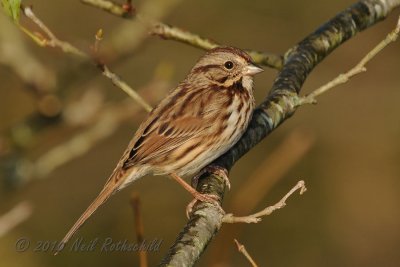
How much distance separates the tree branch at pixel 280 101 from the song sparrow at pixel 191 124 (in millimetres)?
158

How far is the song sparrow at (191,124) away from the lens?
668 cm

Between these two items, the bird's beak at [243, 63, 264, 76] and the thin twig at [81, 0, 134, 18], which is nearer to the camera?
the thin twig at [81, 0, 134, 18]

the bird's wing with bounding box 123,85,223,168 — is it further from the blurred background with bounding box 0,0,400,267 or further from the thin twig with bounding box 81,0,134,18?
the blurred background with bounding box 0,0,400,267

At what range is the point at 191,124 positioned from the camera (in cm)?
688

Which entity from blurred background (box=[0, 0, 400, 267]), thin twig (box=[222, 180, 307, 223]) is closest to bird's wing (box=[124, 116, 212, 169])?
thin twig (box=[222, 180, 307, 223])

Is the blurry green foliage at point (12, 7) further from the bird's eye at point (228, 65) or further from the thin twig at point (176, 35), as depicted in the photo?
the bird's eye at point (228, 65)

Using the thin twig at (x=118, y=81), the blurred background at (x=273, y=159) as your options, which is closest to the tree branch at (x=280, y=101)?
the thin twig at (x=118, y=81)

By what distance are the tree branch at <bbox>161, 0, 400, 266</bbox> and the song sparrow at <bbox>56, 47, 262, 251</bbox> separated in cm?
16

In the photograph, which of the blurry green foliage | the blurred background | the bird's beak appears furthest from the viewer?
the blurred background

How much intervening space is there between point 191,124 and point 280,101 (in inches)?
29.5

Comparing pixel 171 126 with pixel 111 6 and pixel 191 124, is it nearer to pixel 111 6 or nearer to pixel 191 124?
pixel 191 124

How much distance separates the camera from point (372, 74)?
38.4 ft

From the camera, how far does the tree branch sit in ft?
16.2

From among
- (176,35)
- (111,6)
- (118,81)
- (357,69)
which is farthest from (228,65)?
(357,69)
